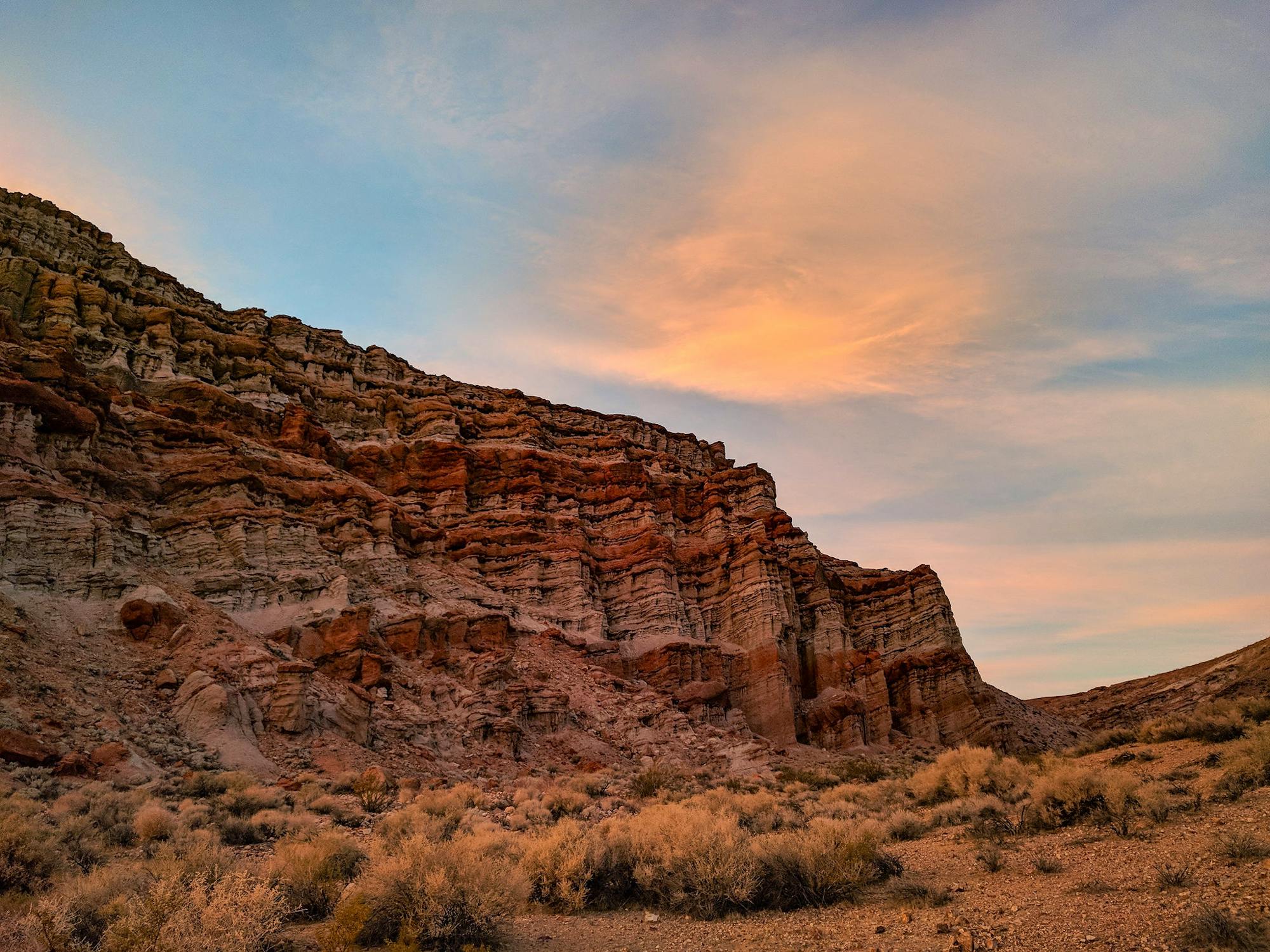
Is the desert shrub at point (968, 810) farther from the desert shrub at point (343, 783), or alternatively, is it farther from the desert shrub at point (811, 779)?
the desert shrub at point (343, 783)

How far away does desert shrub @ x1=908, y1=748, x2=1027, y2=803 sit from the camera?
13.4 metres

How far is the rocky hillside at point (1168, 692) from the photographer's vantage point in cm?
3375

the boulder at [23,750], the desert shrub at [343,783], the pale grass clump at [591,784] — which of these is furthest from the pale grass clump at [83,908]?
the pale grass clump at [591,784]

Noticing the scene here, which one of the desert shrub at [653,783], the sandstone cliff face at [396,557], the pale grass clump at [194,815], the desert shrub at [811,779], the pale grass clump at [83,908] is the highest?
the sandstone cliff face at [396,557]

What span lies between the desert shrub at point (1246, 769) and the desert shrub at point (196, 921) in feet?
36.0

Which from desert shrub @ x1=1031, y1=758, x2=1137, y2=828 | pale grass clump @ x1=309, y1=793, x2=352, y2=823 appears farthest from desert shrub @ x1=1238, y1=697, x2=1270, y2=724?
pale grass clump @ x1=309, y1=793, x2=352, y2=823

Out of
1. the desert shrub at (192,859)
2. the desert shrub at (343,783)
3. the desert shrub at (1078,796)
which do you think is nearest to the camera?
the desert shrub at (192,859)

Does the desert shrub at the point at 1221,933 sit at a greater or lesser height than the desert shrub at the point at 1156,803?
lesser

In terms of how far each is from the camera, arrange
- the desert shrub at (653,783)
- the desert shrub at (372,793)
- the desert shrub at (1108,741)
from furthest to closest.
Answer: the desert shrub at (653,783) → the desert shrub at (372,793) → the desert shrub at (1108,741)

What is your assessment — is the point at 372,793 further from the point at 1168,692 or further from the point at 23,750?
the point at 1168,692

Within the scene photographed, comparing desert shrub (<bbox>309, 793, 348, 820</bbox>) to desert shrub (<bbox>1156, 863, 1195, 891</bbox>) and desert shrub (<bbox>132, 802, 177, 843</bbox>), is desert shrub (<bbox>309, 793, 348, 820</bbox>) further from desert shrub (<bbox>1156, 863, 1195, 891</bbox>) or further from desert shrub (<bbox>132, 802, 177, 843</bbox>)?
desert shrub (<bbox>1156, 863, 1195, 891</bbox>)

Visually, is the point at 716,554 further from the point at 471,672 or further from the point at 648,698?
the point at 471,672

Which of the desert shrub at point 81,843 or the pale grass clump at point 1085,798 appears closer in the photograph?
the pale grass clump at point 1085,798

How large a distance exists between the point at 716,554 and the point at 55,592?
3730 cm
